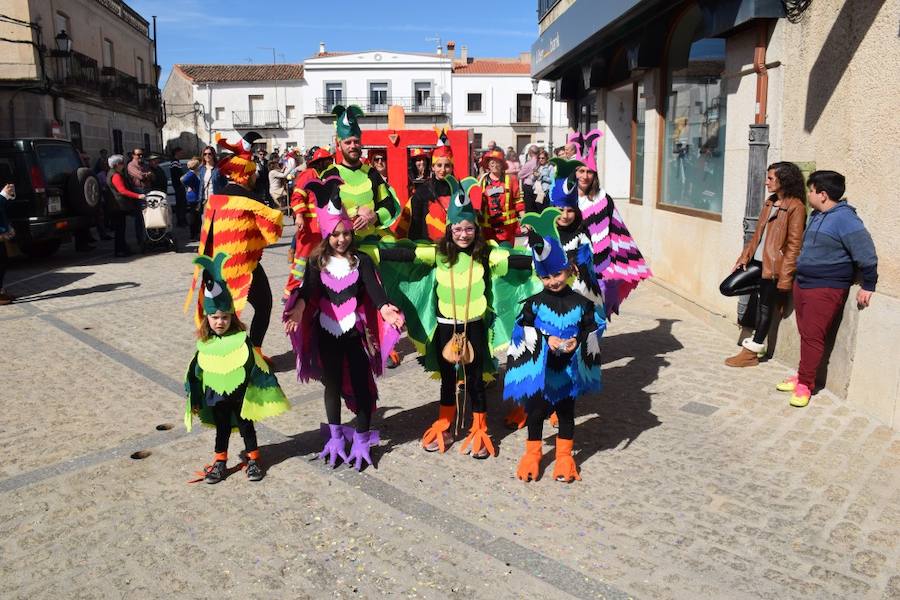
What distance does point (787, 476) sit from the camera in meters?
4.41

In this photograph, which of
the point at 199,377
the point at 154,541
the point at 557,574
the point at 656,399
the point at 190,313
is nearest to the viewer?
the point at 557,574

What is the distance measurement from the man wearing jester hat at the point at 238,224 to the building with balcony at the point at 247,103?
54.6m

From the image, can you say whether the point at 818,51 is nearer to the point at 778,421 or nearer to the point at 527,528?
the point at 778,421

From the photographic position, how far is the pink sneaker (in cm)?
555

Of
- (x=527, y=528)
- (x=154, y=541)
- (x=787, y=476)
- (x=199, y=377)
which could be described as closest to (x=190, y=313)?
(x=199, y=377)

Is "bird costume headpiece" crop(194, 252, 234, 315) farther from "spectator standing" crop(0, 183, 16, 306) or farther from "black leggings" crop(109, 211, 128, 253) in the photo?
"black leggings" crop(109, 211, 128, 253)

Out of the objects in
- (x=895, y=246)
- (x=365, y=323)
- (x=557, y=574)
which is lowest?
(x=557, y=574)

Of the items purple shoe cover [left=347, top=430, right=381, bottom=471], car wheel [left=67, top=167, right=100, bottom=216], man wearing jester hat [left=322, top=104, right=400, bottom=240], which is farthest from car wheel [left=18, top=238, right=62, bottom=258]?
purple shoe cover [left=347, top=430, right=381, bottom=471]

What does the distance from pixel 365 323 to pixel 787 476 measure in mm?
2727

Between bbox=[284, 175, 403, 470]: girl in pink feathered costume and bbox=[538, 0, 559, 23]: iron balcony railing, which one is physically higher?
bbox=[538, 0, 559, 23]: iron balcony railing

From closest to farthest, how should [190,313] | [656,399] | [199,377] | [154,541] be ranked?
[154,541]
[199,377]
[656,399]
[190,313]

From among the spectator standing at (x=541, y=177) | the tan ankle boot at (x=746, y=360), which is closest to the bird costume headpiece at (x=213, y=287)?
the tan ankle boot at (x=746, y=360)

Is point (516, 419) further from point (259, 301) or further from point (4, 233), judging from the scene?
point (4, 233)

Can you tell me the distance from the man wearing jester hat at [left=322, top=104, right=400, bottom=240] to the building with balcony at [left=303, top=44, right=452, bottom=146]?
170ft
